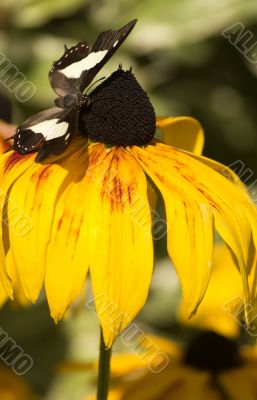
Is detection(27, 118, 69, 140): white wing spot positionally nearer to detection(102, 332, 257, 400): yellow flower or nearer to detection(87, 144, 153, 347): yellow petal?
detection(87, 144, 153, 347): yellow petal

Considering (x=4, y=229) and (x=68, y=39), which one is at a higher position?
(x=4, y=229)

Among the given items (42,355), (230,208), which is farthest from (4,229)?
(42,355)

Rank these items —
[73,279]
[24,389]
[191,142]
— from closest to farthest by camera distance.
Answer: [73,279] → [191,142] → [24,389]

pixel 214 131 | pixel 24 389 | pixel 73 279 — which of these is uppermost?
pixel 73 279

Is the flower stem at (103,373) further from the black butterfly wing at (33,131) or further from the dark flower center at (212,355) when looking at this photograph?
the dark flower center at (212,355)

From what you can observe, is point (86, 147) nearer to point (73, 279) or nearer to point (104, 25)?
point (73, 279)

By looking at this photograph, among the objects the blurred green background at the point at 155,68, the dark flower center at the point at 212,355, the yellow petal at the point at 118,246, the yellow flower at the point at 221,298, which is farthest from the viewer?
the blurred green background at the point at 155,68

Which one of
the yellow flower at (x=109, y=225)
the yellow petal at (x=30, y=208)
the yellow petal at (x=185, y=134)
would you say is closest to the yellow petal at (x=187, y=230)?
the yellow flower at (x=109, y=225)

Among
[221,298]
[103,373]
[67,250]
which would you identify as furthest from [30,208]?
[221,298]
